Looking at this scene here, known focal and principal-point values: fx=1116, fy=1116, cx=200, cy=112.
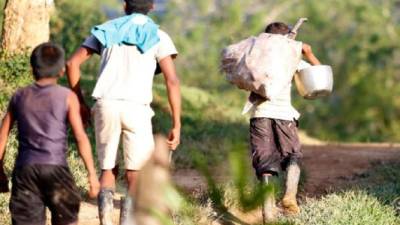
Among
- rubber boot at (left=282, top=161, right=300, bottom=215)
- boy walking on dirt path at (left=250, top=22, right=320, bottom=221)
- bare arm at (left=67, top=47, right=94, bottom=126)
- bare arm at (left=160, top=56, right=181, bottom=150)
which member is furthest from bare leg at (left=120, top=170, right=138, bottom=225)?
rubber boot at (left=282, top=161, right=300, bottom=215)

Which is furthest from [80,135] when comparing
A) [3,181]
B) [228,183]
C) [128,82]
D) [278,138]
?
[228,183]

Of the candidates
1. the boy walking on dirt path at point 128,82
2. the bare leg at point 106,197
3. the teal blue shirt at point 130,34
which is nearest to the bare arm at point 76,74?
the boy walking on dirt path at point 128,82

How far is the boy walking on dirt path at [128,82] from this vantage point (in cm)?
681

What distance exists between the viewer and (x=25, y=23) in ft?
37.0

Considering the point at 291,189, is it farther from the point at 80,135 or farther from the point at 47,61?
the point at 47,61

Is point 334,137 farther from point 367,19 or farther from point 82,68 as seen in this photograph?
point 82,68

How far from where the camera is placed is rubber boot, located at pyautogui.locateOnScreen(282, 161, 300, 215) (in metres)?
8.13

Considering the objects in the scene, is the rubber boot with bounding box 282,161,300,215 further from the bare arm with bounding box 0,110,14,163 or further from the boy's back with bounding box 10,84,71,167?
the bare arm with bounding box 0,110,14,163

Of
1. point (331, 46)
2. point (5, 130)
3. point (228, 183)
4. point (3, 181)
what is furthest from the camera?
point (331, 46)

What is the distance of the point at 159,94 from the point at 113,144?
25.9ft

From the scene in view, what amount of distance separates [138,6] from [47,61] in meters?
1.04

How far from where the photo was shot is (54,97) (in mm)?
6031

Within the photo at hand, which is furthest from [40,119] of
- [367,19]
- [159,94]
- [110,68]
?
[367,19]

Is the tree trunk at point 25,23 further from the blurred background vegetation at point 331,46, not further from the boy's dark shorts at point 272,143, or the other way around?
the blurred background vegetation at point 331,46
